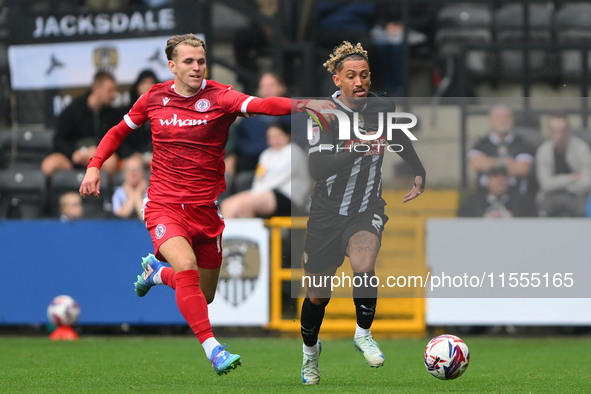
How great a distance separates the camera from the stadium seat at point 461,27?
42.7 ft

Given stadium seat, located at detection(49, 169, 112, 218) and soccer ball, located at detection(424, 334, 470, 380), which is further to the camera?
stadium seat, located at detection(49, 169, 112, 218)

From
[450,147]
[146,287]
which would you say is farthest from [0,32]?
[146,287]

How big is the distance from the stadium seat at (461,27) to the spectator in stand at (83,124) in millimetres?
4749

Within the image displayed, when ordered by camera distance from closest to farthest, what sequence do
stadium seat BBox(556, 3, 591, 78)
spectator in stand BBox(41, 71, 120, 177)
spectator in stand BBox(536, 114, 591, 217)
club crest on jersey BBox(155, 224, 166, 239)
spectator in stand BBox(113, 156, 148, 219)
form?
club crest on jersey BBox(155, 224, 166, 239)
spectator in stand BBox(536, 114, 591, 217)
spectator in stand BBox(113, 156, 148, 219)
spectator in stand BBox(41, 71, 120, 177)
stadium seat BBox(556, 3, 591, 78)

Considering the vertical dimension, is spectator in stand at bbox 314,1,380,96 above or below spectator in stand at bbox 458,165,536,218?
above

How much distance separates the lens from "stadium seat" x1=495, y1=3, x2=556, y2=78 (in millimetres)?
12664

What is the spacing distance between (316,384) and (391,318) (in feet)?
14.3

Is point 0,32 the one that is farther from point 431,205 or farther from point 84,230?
point 431,205

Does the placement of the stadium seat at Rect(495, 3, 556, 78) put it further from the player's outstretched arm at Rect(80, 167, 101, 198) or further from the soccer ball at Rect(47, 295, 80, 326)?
the player's outstretched arm at Rect(80, 167, 101, 198)

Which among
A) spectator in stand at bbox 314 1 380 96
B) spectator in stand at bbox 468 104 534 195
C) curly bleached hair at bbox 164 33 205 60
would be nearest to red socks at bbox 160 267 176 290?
curly bleached hair at bbox 164 33 205 60

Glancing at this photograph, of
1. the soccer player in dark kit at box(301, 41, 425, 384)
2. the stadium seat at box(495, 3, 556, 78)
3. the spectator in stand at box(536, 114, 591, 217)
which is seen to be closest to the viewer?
the soccer player in dark kit at box(301, 41, 425, 384)

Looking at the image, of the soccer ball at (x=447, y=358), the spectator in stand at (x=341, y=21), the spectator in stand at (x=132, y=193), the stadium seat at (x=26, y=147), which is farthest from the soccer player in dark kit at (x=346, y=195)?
the stadium seat at (x=26, y=147)

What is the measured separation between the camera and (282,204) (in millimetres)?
10648

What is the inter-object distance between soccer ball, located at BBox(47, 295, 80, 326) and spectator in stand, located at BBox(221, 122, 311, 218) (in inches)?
81.0
